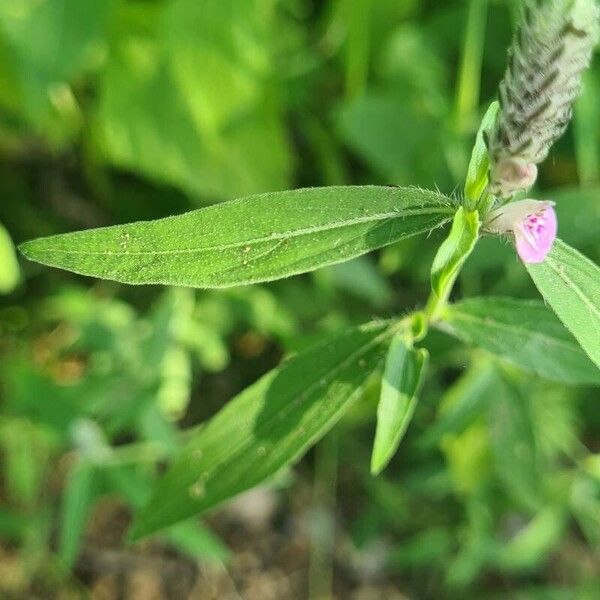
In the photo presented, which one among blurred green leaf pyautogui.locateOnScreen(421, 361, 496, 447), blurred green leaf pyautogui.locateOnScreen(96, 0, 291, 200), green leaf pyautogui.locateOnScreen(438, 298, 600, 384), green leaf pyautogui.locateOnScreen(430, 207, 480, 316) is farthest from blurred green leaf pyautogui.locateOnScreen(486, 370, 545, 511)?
blurred green leaf pyautogui.locateOnScreen(96, 0, 291, 200)

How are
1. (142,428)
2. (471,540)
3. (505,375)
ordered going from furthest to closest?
(471,540) → (142,428) → (505,375)

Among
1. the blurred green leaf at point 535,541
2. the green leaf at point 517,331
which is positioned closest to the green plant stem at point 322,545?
the blurred green leaf at point 535,541

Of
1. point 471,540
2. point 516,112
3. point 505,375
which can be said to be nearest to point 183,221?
point 516,112

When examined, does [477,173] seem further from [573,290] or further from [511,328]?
[511,328]

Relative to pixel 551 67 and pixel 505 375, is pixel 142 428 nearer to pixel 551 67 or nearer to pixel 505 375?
pixel 505 375

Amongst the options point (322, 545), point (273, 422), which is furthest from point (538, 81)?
point (322, 545)

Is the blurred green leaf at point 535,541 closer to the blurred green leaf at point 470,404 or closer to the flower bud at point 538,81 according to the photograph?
the blurred green leaf at point 470,404
